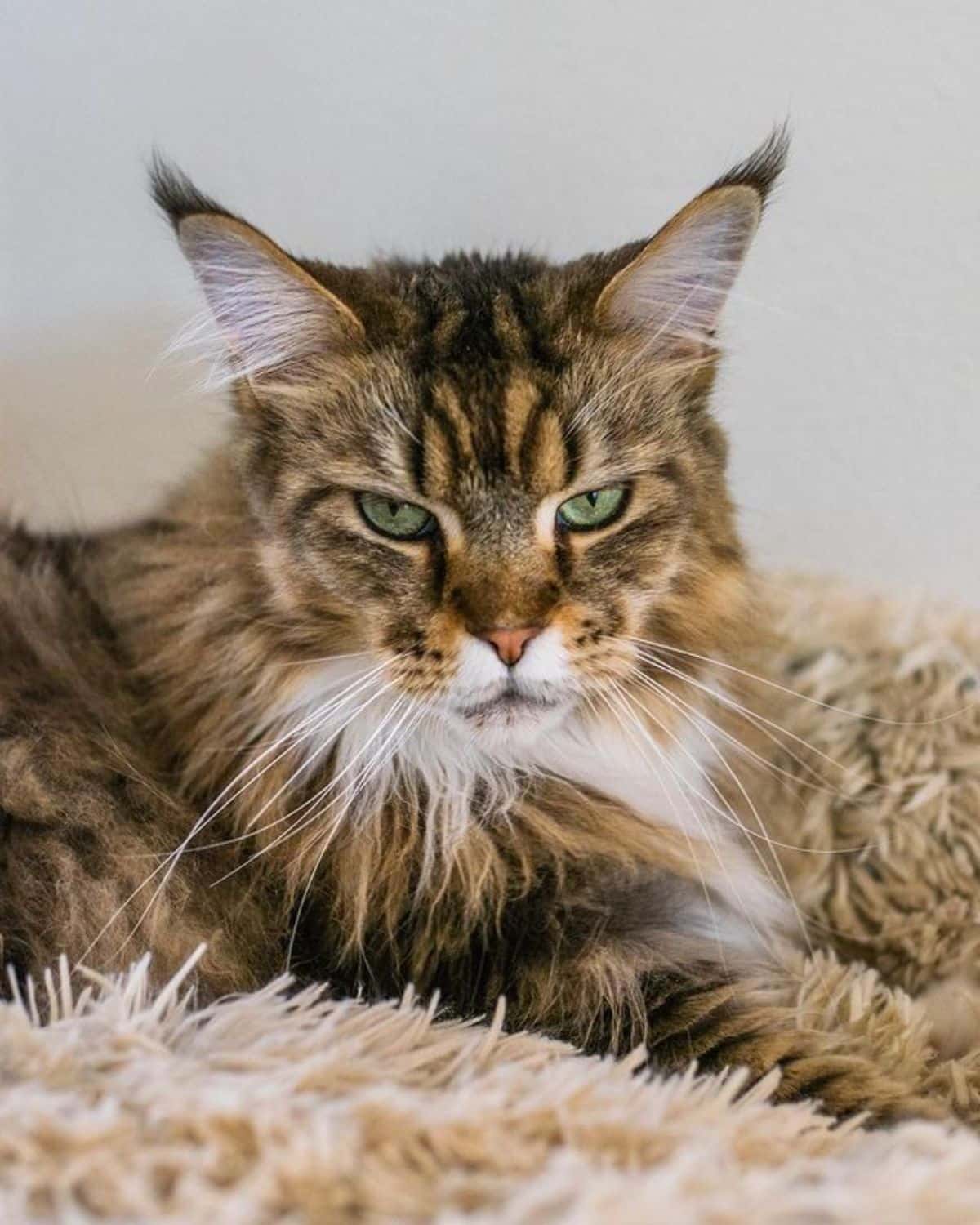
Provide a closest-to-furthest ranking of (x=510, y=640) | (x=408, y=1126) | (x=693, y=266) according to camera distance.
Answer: (x=408, y=1126), (x=510, y=640), (x=693, y=266)

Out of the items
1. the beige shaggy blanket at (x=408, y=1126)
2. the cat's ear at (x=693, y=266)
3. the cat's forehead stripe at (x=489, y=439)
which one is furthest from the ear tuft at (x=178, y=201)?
the beige shaggy blanket at (x=408, y=1126)

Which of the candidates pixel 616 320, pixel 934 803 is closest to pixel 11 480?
pixel 616 320

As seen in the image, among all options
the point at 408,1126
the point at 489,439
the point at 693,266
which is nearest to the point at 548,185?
the point at 693,266

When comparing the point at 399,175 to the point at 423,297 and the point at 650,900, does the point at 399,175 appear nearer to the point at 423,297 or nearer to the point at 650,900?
the point at 423,297

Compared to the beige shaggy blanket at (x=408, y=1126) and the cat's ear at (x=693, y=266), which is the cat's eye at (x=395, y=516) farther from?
the beige shaggy blanket at (x=408, y=1126)

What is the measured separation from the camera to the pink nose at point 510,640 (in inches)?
43.3

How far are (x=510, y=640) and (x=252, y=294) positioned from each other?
431 millimetres

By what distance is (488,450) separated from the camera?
115cm

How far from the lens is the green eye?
1183 millimetres

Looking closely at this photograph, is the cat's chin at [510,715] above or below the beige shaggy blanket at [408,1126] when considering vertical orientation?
above

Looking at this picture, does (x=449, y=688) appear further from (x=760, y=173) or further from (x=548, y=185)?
(x=548, y=185)

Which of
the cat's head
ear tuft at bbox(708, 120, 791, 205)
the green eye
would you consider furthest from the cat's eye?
ear tuft at bbox(708, 120, 791, 205)

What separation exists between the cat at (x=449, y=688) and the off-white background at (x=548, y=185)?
1.45 feet

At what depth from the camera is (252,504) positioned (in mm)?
1276
